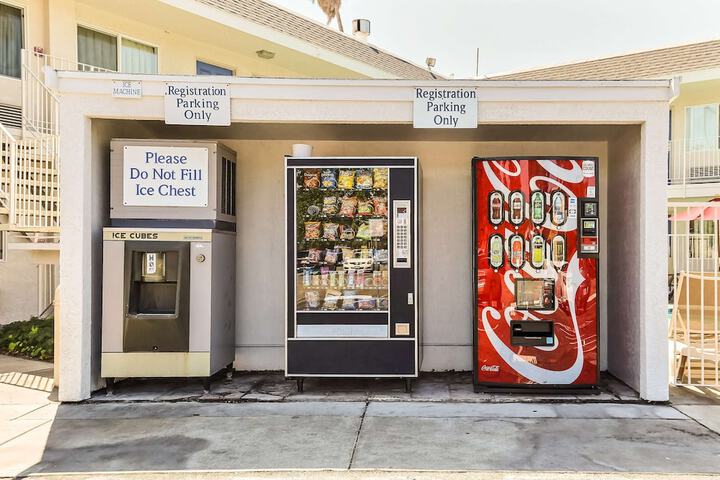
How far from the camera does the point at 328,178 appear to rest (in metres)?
5.64

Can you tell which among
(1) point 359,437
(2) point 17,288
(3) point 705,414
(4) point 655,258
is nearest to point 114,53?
(2) point 17,288

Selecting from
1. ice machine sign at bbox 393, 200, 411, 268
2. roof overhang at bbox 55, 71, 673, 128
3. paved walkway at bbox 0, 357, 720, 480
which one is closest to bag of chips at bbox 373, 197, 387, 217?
ice machine sign at bbox 393, 200, 411, 268

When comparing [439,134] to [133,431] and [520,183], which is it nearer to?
[520,183]

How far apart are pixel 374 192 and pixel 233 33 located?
7.29 metres

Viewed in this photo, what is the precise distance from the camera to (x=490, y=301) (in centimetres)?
554

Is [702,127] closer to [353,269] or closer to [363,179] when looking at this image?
[363,179]

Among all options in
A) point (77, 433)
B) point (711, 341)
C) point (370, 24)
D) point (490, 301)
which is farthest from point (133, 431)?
point (370, 24)

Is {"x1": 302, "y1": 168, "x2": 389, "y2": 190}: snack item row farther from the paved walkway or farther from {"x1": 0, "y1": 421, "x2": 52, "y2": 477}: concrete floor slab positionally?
{"x1": 0, "y1": 421, "x2": 52, "y2": 477}: concrete floor slab

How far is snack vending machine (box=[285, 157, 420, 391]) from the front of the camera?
18.1 feet

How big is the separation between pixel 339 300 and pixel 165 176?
212 centimetres

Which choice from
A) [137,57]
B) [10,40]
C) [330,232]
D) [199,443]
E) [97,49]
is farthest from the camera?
[137,57]

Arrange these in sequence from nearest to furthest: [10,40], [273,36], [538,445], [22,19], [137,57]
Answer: [538,445], [10,40], [22,19], [137,57], [273,36]

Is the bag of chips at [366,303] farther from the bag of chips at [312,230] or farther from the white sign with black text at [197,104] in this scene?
the white sign with black text at [197,104]

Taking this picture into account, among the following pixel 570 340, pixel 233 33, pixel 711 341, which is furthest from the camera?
pixel 233 33
